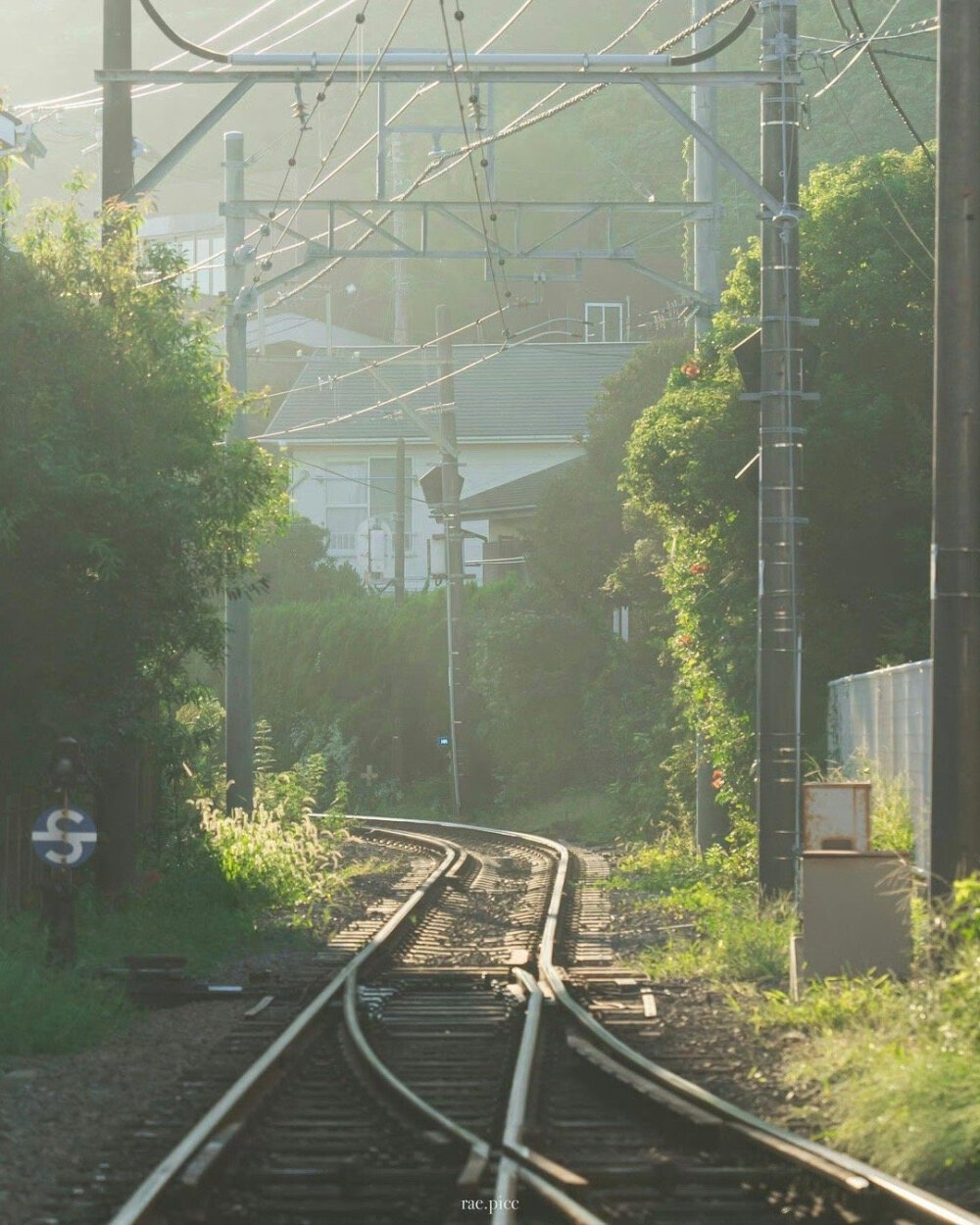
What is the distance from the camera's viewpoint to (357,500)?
6025 centimetres

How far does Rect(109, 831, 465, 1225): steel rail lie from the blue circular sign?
1864 mm

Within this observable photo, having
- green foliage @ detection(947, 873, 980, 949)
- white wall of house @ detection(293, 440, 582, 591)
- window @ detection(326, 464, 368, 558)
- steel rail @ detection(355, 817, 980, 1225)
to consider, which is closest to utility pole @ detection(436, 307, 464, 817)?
white wall of house @ detection(293, 440, 582, 591)

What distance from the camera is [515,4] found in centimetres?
8706

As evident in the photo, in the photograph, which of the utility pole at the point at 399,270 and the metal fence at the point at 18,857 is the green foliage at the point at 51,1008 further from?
the utility pole at the point at 399,270

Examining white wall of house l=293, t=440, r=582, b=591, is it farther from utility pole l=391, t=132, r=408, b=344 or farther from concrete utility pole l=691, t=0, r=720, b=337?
concrete utility pole l=691, t=0, r=720, b=337

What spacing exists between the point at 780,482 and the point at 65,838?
26.0 ft

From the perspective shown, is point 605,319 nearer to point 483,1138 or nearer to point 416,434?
point 416,434

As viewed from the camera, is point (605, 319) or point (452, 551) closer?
point (452, 551)

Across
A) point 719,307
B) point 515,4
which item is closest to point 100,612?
point 719,307

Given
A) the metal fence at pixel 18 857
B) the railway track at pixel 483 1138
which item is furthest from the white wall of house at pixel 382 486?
the railway track at pixel 483 1138

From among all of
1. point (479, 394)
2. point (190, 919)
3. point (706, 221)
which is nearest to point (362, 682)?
point (479, 394)

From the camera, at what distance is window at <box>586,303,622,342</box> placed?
246ft

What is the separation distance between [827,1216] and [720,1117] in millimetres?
1588

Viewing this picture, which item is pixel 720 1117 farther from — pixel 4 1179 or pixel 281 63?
pixel 281 63
